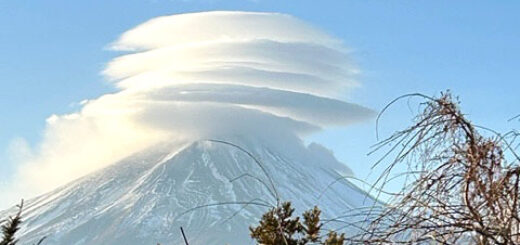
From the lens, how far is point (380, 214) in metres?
2.40

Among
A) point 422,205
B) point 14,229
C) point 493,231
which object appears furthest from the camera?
point 14,229

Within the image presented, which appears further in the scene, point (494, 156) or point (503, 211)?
point (494, 156)

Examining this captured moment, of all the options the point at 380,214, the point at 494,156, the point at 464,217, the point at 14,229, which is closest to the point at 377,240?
the point at 380,214

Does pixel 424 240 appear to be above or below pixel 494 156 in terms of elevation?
below

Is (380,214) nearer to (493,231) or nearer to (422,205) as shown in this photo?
(422,205)

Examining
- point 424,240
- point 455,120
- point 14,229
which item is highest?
point 14,229

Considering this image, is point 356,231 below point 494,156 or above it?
below

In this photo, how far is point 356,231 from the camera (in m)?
2.47

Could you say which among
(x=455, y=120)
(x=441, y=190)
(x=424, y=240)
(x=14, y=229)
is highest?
(x=14, y=229)

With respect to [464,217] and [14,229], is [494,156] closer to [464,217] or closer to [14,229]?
[464,217]

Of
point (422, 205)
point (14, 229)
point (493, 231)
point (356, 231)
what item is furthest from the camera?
point (14, 229)

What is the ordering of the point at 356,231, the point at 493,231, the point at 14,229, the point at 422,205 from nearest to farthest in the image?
the point at 493,231 → the point at 422,205 → the point at 356,231 → the point at 14,229

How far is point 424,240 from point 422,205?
4.6 inches

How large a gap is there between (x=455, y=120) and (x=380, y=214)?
1.17ft
